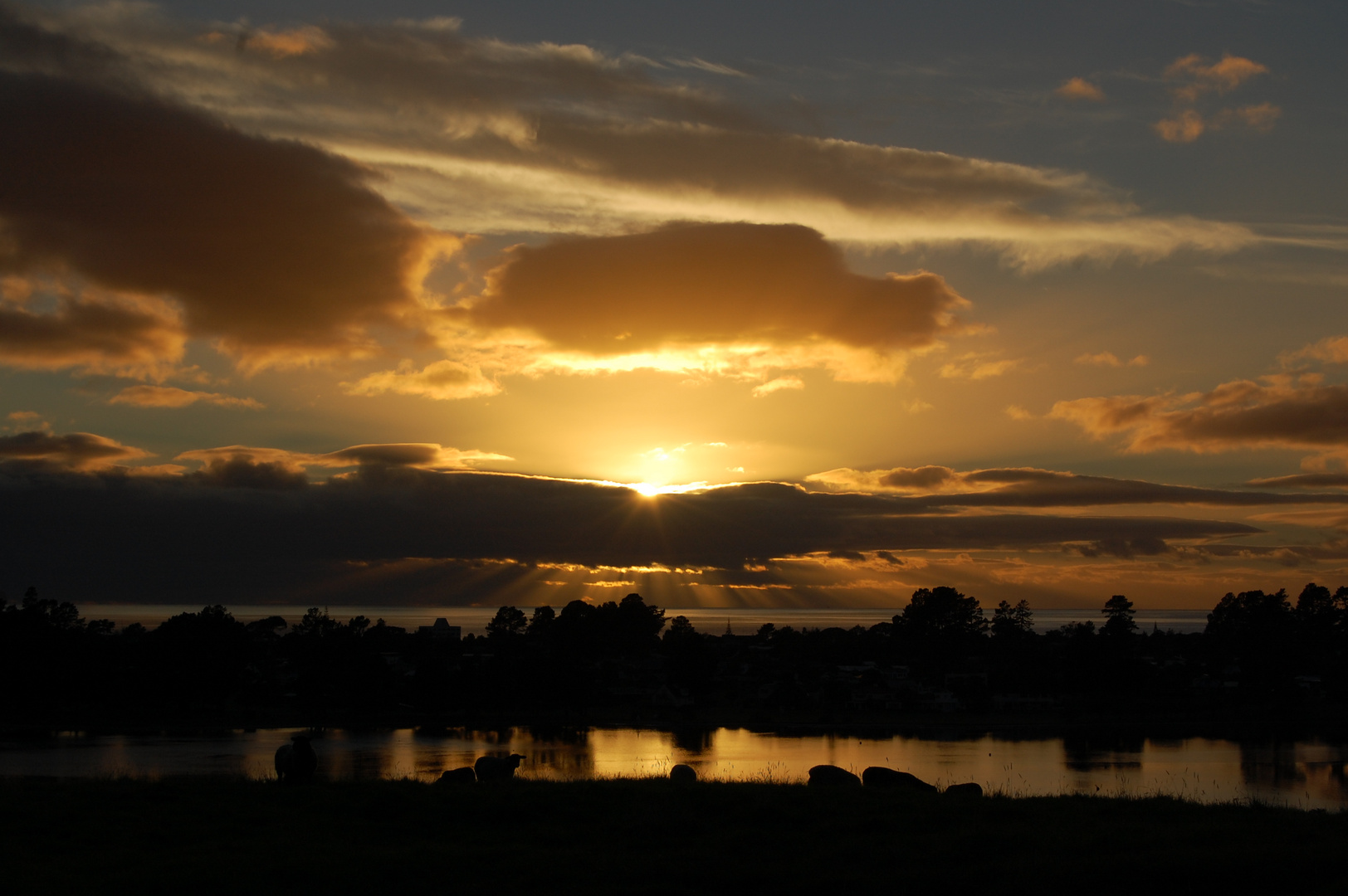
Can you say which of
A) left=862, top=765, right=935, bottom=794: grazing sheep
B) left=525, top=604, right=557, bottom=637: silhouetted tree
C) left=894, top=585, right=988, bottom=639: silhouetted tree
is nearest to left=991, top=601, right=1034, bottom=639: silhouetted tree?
left=894, top=585, right=988, bottom=639: silhouetted tree

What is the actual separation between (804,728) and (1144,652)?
300 ft

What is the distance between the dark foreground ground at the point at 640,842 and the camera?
13.0 m

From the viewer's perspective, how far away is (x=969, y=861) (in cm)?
1380

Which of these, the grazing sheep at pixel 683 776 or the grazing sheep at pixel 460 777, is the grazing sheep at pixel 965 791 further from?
the grazing sheep at pixel 460 777

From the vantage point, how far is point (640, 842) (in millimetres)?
15703

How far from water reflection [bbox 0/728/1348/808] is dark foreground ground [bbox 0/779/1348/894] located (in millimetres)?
18948

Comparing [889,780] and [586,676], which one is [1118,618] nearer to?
[586,676]

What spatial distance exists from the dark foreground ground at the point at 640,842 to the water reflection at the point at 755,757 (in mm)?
18948

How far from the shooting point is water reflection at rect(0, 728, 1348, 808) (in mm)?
43688

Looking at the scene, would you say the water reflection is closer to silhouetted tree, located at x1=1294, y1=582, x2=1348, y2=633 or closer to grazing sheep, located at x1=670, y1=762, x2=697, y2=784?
grazing sheep, located at x1=670, y1=762, x2=697, y2=784

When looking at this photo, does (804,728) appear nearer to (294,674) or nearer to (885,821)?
(294,674)

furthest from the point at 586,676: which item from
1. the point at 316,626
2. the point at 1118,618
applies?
the point at 1118,618

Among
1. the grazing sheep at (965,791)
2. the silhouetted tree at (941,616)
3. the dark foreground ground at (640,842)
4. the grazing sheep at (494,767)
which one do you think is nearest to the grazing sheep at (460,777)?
the grazing sheep at (494,767)

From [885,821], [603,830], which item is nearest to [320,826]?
[603,830]
